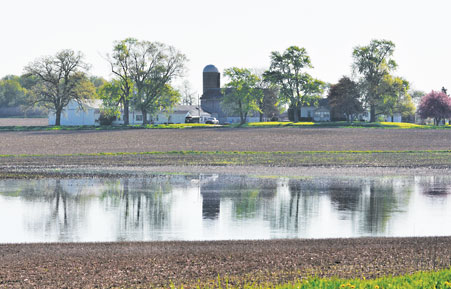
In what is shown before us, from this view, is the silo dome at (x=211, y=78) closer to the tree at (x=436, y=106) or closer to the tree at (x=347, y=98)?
the tree at (x=436, y=106)

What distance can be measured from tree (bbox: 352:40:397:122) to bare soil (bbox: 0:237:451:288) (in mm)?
107060

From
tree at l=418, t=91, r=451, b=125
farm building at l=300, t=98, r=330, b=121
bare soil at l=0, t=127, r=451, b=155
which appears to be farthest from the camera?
farm building at l=300, t=98, r=330, b=121

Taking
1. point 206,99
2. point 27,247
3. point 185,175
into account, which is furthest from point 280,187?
point 206,99

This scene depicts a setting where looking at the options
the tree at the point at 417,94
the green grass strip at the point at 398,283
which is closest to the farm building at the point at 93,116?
the tree at the point at 417,94

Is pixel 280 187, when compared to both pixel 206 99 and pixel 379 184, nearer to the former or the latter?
pixel 379 184

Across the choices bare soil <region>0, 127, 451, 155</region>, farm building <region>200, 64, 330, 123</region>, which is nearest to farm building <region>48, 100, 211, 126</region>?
farm building <region>200, 64, 330, 123</region>

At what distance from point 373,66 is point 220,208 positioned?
10377 cm

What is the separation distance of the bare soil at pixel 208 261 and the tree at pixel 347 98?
105273 mm

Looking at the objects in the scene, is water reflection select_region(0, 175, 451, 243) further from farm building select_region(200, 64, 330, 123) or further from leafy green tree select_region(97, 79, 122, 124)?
farm building select_region(200, 64, 330, 123)

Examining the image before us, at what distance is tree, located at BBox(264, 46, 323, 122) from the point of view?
127 meters

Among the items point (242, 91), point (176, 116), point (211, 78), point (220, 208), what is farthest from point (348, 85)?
point (220, 208)

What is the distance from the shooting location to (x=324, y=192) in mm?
32188

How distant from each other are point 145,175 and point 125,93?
7958cm

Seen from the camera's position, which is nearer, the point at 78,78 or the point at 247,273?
the point at 247,273
